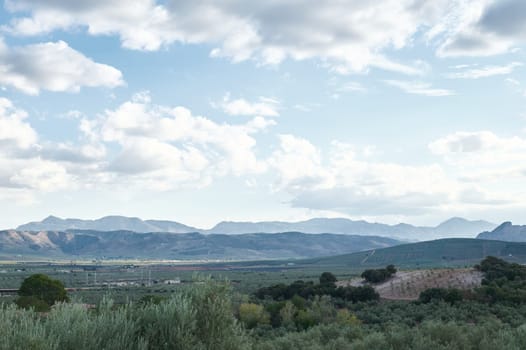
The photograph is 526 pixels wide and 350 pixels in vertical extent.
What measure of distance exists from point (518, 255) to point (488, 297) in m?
159

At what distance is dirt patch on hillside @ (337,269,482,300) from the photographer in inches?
2328

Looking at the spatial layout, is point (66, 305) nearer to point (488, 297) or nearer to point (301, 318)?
point (301, 318)

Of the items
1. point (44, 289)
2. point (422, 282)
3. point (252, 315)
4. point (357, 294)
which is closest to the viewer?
point (252, 315)

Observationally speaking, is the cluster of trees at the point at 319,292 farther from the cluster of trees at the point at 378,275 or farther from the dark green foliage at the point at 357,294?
the cluster of trees at the point at 378,275

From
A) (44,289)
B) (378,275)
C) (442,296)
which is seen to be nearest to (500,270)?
(378,275)

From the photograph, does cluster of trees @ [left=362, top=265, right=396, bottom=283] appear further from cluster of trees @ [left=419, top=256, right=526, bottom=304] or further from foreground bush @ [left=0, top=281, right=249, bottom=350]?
foreground bush @ [left=0, top=281, right=249, bottom=350]

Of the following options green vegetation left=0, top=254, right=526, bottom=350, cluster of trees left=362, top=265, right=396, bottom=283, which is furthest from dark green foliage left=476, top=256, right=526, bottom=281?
cluster of trees left=362, top=265, right=396, bottom=283

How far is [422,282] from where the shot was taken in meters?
63.1

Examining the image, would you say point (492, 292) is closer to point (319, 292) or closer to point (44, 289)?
point (319, 292)

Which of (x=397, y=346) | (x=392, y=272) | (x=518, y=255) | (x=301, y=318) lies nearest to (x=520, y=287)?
(x=392, y=272)

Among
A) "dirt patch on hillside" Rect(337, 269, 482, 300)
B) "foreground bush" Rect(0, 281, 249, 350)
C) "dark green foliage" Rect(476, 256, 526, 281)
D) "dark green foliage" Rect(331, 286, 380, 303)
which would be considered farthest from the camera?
"dark green foliage" Rect(476, 256, 526, 281)

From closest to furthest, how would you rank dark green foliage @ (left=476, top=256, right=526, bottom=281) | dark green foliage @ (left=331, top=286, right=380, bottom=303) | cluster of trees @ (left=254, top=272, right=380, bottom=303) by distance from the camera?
dark green foliage @ (left=331, top=286, right=380, bottom=303) < cluster of trees @ (left=254, top=272, right=380, bottom=303) < dark green foliage @ (left=476, top=256, right=526, bottom=281)

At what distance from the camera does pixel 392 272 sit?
69.7 meters

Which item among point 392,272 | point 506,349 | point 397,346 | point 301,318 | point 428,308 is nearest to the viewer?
point 506,349
